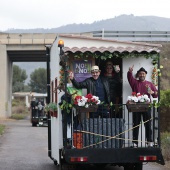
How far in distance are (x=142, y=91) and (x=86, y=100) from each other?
1.37 meters

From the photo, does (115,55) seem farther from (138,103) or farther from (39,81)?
(39,81)

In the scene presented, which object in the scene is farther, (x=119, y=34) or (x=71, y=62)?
(x=119, y=34)

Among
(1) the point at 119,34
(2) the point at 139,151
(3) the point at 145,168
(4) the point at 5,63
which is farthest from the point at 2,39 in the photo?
(2) the point at 139,151

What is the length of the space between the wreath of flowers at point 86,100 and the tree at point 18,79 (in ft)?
363

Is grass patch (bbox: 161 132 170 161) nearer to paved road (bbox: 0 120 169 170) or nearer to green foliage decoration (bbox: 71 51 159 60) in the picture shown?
paved road (bbox: 0 120 169 170)

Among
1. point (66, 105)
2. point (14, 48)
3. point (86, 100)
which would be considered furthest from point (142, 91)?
point (14, 48)

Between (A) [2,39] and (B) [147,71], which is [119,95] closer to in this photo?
(B) [147,71]

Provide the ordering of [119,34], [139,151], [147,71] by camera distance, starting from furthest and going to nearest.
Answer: [119,34], [147,71], [139,151]

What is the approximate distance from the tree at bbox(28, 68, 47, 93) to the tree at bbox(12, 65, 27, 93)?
703cm

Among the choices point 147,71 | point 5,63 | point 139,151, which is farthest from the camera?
point 5,63

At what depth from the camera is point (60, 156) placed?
12.8 m

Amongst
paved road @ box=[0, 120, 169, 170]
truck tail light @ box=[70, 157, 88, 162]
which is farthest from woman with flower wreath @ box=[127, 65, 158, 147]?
paved road @ box=[0, 120, 169, 170]

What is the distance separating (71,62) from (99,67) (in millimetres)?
917

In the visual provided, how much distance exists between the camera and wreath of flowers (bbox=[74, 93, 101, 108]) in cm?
1176
